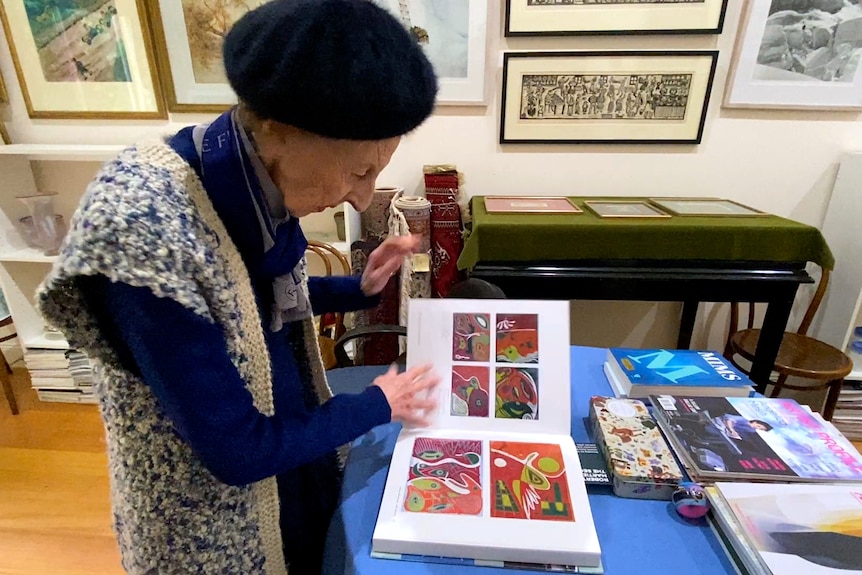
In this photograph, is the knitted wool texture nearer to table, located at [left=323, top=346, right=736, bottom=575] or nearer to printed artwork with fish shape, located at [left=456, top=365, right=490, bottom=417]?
table, located at [left=323, top=346, right=736, bottom=575]

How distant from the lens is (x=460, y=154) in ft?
6.88

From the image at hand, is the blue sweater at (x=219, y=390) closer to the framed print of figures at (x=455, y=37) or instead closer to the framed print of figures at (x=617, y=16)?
the framed print of figures at (x=455, y=37)

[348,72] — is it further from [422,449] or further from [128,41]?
[128,41]

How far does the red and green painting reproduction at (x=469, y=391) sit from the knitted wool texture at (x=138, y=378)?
32cm

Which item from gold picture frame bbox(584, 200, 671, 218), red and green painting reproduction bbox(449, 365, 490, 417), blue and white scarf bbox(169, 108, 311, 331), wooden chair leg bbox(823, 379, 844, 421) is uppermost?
blue and white scarf bbox(169, 108, 311, 331)

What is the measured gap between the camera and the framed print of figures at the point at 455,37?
188 centimetres

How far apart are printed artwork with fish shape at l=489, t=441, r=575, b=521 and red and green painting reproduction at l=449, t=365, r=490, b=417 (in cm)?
6

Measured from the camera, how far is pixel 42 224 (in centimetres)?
215

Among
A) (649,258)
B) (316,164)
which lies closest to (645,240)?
(649,258)

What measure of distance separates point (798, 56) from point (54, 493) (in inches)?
123

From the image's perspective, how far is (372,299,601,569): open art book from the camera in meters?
0.63

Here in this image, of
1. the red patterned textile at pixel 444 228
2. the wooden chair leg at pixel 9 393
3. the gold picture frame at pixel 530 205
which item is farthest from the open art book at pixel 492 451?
the wooden chair leg at pixel 9 393

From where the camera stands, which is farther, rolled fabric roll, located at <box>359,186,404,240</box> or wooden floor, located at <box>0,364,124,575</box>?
rolled fabric roll, located at <box>359,186,404,240</box>

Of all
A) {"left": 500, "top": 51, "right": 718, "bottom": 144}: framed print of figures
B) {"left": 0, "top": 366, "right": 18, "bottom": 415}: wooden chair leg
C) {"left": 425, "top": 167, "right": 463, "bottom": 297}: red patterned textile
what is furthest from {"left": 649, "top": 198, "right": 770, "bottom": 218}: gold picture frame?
{"left": 0, "top": 366, "right": 18, "bottom": 415}: wooden chair leg
